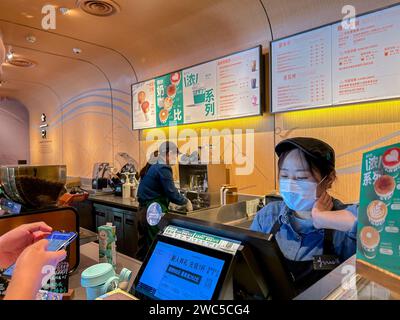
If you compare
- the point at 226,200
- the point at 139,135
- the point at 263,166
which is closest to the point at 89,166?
the point at 139,135

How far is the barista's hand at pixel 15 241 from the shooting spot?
0.90 metres

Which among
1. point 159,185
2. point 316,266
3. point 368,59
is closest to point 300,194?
point 316,266

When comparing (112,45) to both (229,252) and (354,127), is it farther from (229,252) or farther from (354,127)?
(229,252)

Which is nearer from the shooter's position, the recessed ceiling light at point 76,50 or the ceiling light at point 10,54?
the recessed ceiling light at point 76,50

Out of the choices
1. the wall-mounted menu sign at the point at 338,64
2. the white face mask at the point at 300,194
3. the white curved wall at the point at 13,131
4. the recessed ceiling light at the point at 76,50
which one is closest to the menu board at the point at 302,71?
the wall-mounted menu sign at the point at 338,64

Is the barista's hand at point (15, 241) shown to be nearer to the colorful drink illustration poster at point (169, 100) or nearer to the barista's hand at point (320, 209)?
the barista's hand at point (320, 209)

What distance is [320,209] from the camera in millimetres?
1322

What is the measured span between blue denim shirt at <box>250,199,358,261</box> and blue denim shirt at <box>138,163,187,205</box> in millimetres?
1566

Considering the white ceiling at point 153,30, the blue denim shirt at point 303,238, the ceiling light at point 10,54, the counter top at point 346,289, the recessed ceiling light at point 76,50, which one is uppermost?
the ceiling light at point 10,54

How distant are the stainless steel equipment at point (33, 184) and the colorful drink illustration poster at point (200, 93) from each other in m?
2.10

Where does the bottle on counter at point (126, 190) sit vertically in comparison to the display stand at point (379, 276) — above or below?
below

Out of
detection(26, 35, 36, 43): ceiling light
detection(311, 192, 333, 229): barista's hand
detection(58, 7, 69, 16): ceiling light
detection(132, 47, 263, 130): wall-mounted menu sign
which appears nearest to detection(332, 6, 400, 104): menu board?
detection(132, 47, 263, 130): wall-mounted menu sign

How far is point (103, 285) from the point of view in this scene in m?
0.95
